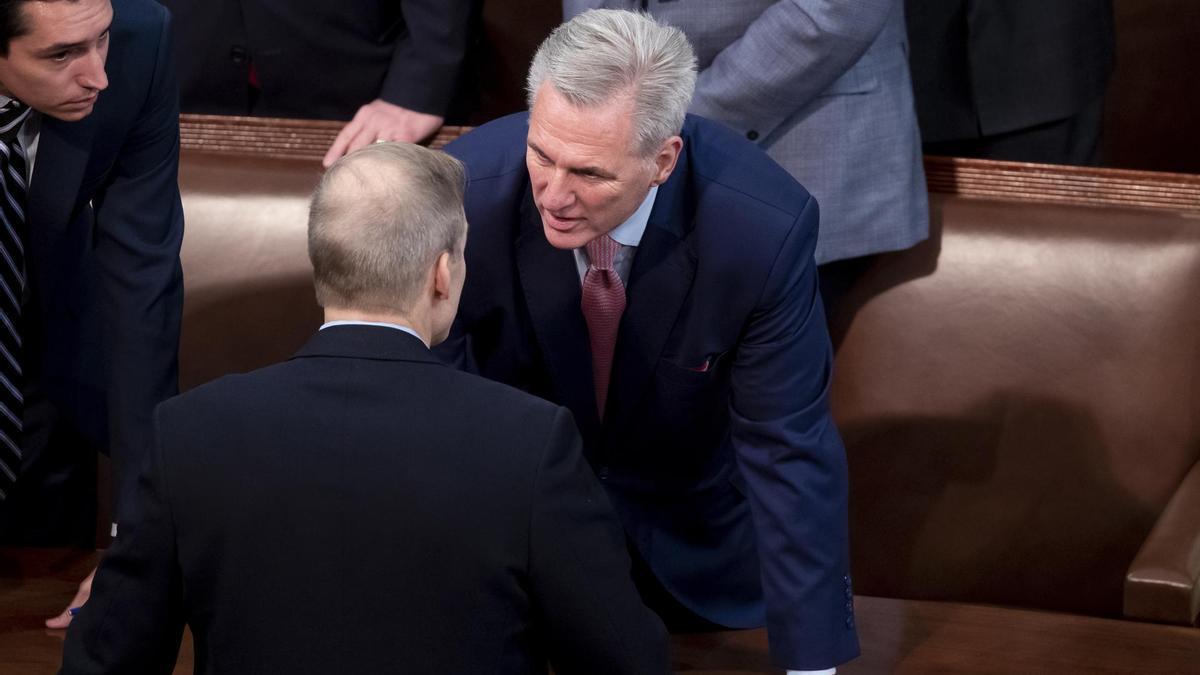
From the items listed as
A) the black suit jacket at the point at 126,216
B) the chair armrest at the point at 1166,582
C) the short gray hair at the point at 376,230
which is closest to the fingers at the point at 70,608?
the black suit jacket at the point at 126,216

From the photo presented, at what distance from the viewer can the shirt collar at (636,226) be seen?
5.93 ft

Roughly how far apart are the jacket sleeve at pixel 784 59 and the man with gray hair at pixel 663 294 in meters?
0.25

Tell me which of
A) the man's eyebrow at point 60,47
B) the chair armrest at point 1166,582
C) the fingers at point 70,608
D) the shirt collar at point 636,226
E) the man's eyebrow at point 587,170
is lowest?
the fingers at point 70,608

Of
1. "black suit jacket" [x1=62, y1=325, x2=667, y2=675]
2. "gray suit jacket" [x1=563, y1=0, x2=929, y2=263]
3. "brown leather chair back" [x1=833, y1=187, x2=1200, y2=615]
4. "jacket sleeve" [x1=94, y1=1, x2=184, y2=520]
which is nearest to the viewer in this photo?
"black suit jacket" [x1=62, y1=325, x2=667, y2=675]

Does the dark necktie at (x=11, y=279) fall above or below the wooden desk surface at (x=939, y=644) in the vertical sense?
above

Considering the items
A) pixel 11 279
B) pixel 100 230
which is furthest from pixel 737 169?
pixel 11 279

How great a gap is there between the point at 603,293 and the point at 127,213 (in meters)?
0.61

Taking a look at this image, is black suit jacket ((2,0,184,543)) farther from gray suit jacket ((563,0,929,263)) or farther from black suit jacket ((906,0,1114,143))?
black suit jacket ((906,0,1114,143))

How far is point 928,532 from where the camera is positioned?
235 cm

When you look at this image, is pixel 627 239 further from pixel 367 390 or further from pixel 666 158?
pixel 367 390

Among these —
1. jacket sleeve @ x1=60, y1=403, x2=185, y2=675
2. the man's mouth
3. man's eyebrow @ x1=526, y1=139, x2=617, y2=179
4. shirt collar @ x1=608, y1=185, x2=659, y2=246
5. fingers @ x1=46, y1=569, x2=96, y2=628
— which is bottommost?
fingers @ x1=46, y1=569, x2=96, y2=628

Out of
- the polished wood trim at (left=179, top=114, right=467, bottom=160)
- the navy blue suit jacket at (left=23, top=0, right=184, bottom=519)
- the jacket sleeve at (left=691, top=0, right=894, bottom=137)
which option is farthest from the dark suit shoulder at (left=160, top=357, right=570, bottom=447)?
the polished wood trim at (left=179, top=114, right=467, bottom=160)

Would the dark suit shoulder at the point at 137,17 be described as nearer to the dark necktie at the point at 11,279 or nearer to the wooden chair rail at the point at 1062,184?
the dark necktie at the point at 11,279

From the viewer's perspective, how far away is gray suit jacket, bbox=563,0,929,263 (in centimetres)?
204
